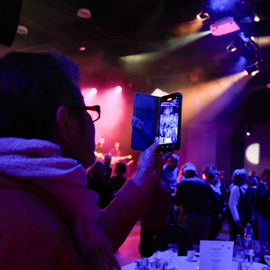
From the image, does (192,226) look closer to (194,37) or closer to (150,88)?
(194,37)

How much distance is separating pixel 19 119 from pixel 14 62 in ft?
0.42

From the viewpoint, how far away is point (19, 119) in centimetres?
59

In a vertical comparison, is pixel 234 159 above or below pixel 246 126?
below

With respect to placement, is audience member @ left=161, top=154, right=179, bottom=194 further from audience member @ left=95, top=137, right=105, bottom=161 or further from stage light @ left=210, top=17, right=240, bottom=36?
audience member @ left=95, top=137, right=105, bottom=161

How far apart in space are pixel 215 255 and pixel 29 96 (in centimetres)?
138

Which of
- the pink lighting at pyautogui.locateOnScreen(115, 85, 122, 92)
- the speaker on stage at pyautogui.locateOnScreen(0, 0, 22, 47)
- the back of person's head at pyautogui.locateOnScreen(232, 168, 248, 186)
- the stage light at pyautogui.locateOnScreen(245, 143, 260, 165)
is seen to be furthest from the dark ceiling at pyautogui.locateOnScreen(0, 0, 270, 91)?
Result: the stage light at pyautogui.locateOnScreen(245, 143, 260, 165)

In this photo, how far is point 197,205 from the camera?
4.34m

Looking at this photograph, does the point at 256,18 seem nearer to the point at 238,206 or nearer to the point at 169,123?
the point at 238,206

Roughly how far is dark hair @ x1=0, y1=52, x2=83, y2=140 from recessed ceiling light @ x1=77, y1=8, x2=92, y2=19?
220 inches

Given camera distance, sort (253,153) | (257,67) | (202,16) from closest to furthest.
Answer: (202,16), (257,67), (253,153)

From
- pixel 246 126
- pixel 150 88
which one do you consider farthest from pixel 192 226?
pixel 246 126

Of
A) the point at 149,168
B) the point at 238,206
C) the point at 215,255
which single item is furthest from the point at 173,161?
the point at 149,168

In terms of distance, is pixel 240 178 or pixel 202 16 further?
pixel 202 16

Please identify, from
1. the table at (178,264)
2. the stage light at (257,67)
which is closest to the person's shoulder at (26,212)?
the table at (178,264)
